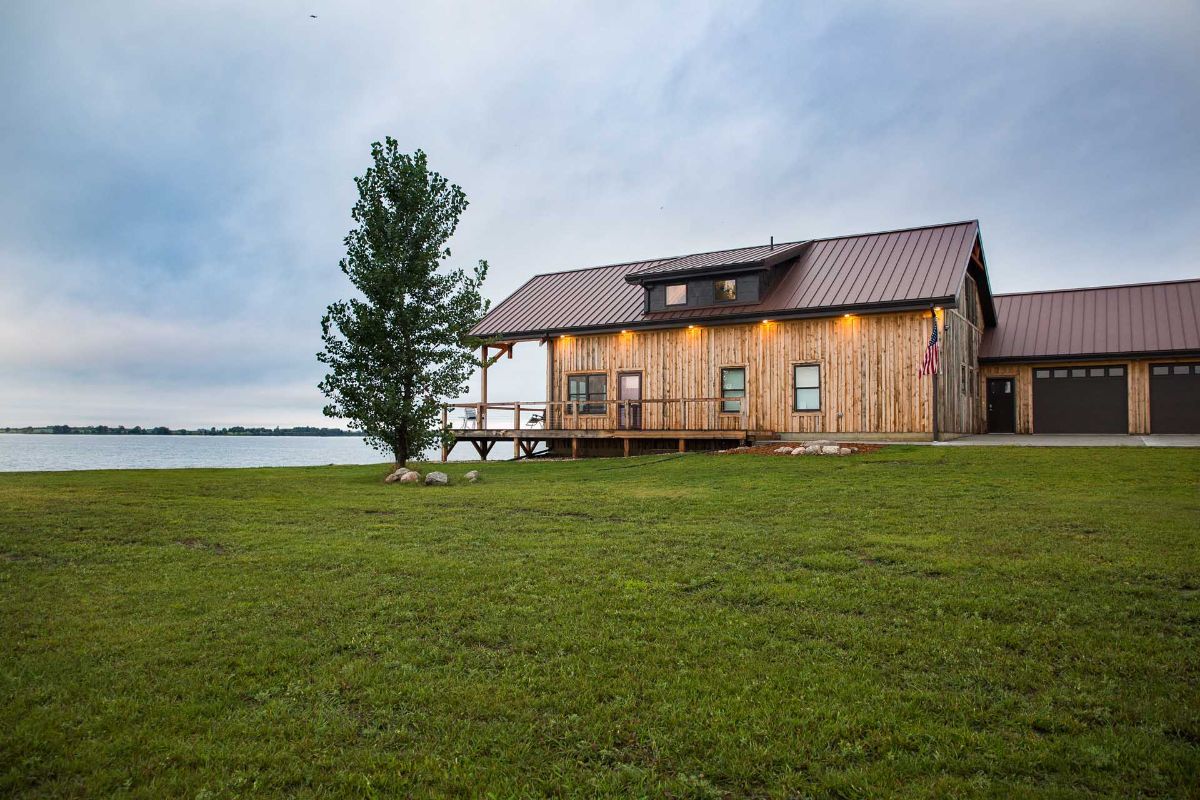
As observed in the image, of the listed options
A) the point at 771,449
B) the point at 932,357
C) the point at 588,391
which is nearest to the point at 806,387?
the point at 771,449

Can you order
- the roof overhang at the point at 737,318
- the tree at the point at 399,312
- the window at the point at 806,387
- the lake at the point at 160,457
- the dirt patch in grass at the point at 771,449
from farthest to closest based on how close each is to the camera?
the lake at the point at 160,457, the window at the point at 806,387, the roof overhang at the point at 737,318, the dirt patch in grass at the point at 771,449, the tree at the point at 399,312

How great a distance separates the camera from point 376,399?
1625cm

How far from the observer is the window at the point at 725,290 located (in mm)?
22719

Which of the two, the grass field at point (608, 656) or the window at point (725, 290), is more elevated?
the window at point (725, 290)

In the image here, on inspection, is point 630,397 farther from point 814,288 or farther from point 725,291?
point 814,288

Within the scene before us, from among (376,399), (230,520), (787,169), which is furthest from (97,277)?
(787,169)

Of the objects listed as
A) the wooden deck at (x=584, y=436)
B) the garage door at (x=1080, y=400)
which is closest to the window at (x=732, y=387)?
the wooden deck at (x=584, y=436)

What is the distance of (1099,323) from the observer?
81.7ft

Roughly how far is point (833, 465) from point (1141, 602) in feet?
31.5

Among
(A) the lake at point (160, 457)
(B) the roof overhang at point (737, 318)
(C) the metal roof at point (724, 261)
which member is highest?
(C) the metal roof at point (724, 261)

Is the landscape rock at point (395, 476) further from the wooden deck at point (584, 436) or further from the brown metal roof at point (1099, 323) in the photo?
the brown metal roof at point (1099, 323)

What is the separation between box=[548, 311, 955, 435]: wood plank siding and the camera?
1997cm

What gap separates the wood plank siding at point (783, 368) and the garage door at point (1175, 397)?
5.52 m

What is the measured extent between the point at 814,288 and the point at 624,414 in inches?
297
